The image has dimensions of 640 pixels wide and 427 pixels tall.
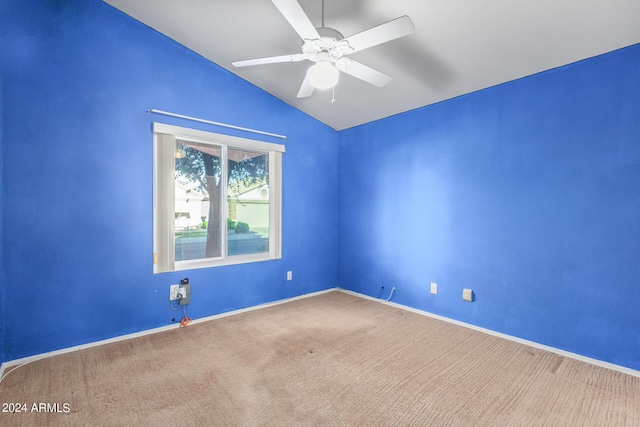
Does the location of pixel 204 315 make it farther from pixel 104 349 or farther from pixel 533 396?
pixel 533 396

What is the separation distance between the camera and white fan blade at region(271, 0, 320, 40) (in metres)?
1.52

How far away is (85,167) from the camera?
253 cm

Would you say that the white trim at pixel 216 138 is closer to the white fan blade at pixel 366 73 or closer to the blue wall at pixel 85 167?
the blue wall at pixel 85 167

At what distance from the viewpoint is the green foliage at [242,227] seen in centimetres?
357

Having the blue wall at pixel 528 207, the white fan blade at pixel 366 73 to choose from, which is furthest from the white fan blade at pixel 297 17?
the blue wall at pixel 528 207

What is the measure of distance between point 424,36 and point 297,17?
1248 mm

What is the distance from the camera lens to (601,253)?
229 centimetres

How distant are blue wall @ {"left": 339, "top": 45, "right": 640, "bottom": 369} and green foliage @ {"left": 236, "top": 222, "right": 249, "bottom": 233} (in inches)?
67.9

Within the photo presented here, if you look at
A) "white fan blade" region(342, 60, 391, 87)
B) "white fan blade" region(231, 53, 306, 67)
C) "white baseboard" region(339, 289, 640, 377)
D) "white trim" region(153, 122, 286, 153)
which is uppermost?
"white fan blade" region(231, 53, 306, 67)

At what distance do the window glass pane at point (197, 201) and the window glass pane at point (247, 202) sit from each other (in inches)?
6.3

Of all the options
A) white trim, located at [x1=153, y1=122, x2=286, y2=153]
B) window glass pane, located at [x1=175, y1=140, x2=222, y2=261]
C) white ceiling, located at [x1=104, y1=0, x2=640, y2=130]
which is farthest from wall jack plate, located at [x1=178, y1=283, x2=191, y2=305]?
white ceiling, located at [x1=104, y1=0, x2=640, y2=130]

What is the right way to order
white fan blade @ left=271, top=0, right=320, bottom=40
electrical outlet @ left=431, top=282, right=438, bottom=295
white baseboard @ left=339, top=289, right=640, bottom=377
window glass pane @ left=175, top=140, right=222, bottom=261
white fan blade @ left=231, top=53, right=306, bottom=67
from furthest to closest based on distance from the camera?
electrical outlet @ left=431, top=282, right=438, bottom=295 < window glass pane @ left=175, top=140, right=222, bottom=261 < white baseboard @ left=339, top=289, right=640, bottom=377 < white fan blade @ left=231, top=53, right=306, bottom=67 < white fan blade @ left=271, top=0, right=320, bottom=40

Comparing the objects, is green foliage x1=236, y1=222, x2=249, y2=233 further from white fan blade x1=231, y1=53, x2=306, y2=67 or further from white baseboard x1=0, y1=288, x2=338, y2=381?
white fan blade x1=231, y1=53, x2=306, y2=67

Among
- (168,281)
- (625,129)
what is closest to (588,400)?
(625,129)
